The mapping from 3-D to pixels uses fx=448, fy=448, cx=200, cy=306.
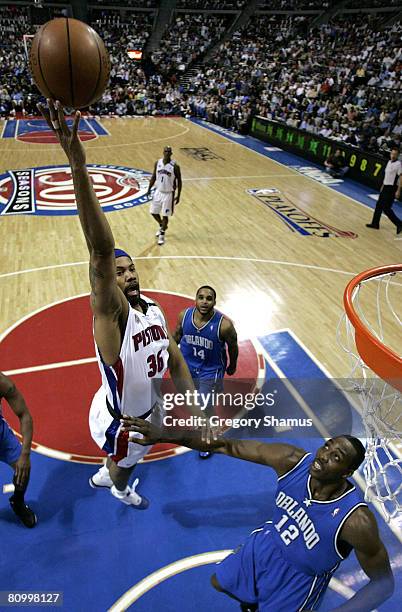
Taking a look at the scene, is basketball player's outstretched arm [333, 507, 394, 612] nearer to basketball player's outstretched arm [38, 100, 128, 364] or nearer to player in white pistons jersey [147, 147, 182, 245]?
basketball player's outstretched arm [38, 100, 128, 364]

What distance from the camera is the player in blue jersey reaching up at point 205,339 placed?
13.0ft

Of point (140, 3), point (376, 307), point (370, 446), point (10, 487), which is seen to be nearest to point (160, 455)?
point (10, 487)

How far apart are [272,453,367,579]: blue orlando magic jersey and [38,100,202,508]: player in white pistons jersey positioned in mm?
845

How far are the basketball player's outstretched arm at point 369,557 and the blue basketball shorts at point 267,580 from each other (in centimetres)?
21

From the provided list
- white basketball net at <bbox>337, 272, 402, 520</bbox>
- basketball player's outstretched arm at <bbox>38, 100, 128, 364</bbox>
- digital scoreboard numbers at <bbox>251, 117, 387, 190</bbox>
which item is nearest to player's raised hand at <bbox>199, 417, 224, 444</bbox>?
basketball player's outstretched arm at <bbox>38, 100, 128, 364</bbox>

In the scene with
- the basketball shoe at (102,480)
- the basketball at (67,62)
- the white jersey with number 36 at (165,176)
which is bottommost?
the basketball shoe at (102,480)

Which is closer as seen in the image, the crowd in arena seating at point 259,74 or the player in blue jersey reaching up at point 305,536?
the player in blue jersey reaching up at point 305,536

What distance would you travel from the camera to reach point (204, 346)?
4.00m

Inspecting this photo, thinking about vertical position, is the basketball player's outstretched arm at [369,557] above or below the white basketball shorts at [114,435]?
above

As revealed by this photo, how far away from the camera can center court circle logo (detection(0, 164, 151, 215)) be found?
1037 centimetres

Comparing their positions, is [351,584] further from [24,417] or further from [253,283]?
[253,283]

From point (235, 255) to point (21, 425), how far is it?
19.5ft

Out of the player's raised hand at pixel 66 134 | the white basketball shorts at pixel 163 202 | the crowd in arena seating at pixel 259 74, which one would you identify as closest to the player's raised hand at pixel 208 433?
the player's raised hand at pixel 66 134

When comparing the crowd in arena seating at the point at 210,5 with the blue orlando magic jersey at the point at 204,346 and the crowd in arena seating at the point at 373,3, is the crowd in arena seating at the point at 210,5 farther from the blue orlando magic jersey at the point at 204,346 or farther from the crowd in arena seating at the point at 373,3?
the blue orlando magic jersey at the point at 204,346
